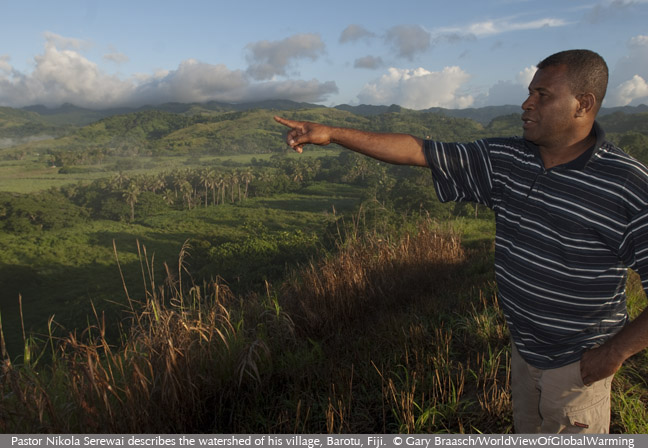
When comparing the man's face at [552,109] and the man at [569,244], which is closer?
the man at [569,244]

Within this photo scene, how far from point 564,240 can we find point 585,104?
441 millimetres

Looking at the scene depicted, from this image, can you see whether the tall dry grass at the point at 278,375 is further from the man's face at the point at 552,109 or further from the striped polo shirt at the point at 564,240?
A: the man's face at the point at 552,109

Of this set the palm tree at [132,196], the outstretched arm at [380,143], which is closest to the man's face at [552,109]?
the outstretched arm at [380,143]

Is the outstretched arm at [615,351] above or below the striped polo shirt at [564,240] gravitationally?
below

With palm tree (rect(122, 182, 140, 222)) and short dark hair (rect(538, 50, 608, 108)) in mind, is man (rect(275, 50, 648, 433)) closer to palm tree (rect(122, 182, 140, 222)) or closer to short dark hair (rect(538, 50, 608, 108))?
short dark hair (rect(538, 50, 608, 108))

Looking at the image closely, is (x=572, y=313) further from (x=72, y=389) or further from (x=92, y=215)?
(x=92, y=215)

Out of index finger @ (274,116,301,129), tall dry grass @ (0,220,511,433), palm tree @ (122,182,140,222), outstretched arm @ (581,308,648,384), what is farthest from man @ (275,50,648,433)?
palm tree @ (122,182,140,222)

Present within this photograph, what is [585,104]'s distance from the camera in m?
1.22

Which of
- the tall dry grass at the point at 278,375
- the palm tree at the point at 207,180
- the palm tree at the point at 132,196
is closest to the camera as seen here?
the tall dry grass at the point at 278,375

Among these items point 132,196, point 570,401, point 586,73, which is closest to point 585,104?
point 586,73

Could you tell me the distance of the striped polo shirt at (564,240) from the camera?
1092 mm

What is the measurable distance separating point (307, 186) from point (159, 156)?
6429 cm

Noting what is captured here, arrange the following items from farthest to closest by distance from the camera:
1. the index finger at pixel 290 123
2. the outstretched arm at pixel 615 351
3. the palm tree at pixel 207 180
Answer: the palm tree at pixel 207 180, the index finger at pixel 290 123, the outstretched arm at pixel 615 351

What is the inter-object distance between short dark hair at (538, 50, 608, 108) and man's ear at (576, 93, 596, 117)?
0.04 feet
